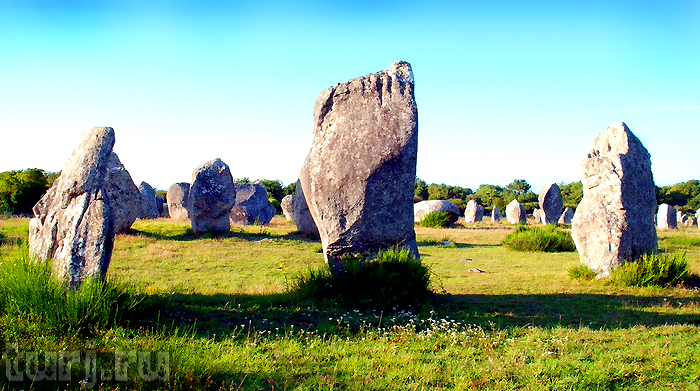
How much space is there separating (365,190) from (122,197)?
410 inches

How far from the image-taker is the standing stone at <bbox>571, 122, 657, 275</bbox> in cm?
936

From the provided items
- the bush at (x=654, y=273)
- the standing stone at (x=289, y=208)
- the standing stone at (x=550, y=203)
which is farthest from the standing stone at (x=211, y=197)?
the standing stone at (x=550, y=203)

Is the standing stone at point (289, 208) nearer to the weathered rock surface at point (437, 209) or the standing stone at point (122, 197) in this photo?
the weathered rock surface at point (437, 209)

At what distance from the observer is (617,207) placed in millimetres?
9406

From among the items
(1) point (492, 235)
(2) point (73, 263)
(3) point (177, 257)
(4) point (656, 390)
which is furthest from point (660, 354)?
(1) point (492, 235)

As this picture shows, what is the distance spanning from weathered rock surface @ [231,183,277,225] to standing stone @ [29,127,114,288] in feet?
58.2

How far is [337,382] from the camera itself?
4.23 meters

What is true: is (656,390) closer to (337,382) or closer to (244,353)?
(337,382)

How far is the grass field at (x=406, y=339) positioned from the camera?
4.27 m

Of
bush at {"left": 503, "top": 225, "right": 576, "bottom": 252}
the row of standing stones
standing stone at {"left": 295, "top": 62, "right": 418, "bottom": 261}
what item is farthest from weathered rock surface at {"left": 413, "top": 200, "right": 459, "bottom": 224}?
standing stone at {"left": 295, "top": 62, "right": 418, "bottom": 261}

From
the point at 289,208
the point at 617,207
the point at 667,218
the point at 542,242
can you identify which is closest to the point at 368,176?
the point at 617,207

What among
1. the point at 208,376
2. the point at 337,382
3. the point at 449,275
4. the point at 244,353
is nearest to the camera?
the point at 208,376

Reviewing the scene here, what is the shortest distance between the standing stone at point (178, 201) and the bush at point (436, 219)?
40.6ft

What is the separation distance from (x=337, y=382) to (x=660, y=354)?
3.27 meters
